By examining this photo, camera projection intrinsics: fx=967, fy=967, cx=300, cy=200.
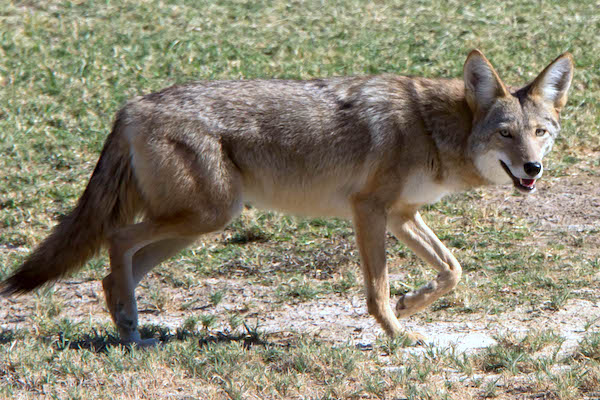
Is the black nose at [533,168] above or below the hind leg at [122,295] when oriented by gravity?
above

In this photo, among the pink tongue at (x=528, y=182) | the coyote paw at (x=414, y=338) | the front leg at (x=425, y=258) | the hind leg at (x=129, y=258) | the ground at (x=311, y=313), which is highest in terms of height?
the pink tongue at (x=528, y=182)

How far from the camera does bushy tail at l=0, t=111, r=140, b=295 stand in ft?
20.2

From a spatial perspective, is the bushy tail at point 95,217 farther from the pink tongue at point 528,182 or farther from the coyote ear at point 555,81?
the coyote ear at point 555,81

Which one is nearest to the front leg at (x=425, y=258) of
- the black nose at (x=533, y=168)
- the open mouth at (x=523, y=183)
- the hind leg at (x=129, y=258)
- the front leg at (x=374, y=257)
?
the front leg at (x=374, y=257)

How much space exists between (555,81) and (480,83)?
20.1 inches

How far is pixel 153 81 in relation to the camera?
34.7 ft

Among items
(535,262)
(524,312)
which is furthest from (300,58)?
(524,312)

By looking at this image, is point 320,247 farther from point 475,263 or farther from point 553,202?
point 553,202

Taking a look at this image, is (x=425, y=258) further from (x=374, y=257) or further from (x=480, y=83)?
(x=480, y=83)

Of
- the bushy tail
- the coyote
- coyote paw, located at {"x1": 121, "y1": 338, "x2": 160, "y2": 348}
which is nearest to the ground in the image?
coyote paw, located at {"x1": 121, "y1": 338, "x2": 160, "y2": 348}

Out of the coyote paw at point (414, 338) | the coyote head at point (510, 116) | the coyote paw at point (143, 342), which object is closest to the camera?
the coyote paw at point (143, 342)

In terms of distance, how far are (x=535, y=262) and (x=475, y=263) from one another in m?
0.46

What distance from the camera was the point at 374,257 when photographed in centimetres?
628

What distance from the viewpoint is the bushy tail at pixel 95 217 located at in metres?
6.16
